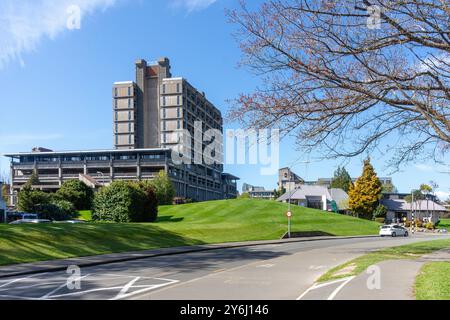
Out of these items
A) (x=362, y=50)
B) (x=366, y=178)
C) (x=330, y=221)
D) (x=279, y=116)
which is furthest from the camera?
(x=366, y=178)

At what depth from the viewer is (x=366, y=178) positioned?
85.7m

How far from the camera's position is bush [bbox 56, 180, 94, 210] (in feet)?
232

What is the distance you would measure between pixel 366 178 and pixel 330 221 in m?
22.6

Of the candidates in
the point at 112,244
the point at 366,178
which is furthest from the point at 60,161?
the point at 112,244

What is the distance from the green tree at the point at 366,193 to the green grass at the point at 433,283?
72.1 metres

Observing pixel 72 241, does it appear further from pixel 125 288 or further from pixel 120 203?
pixel 120 203

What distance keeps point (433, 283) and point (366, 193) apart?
252 feet

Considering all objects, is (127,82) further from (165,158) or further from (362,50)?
(362,50)

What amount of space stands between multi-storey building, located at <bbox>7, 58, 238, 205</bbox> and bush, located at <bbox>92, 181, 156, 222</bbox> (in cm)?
5014

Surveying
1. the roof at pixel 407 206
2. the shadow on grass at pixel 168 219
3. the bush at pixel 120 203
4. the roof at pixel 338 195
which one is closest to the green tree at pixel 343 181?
the roof at pixel 338 195

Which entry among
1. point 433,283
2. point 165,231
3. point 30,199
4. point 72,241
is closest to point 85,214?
point 30,199

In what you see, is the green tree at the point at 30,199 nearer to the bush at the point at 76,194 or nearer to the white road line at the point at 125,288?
the bush at the point at 76,194

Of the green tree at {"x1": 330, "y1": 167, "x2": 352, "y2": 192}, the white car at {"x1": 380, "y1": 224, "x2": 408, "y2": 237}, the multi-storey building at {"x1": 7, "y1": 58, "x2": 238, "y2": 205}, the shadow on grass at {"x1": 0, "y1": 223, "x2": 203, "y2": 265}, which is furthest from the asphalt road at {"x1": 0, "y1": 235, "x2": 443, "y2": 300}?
the green tree at {"x1": 330, "y1": 167, "x2": 352, "y2": 192}

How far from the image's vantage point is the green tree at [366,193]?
8556 cm
